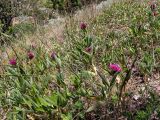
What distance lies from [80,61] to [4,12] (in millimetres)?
10735

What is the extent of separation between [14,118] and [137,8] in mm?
4354

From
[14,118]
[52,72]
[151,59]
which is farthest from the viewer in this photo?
[52,72]

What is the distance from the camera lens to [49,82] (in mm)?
3633

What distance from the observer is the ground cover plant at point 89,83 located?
290cm

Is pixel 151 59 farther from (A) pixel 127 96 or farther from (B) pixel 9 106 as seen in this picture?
(B) pixel 9 106

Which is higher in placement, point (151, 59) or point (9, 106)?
point (151, 59)

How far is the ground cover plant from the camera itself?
114 inches

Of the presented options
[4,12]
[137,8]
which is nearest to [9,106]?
[137,8]

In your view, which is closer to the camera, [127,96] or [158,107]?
[158,107]

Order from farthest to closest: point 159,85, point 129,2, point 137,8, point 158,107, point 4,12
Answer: point 4,12
point 129,2
point 137,8
point 159,85
point 158,107

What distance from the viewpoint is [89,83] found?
330 centimetres

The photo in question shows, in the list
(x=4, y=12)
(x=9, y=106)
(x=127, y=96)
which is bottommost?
(x=4, y=12)

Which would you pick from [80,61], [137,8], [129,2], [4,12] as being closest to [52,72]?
[80,61]

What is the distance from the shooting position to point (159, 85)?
3.37 metres
